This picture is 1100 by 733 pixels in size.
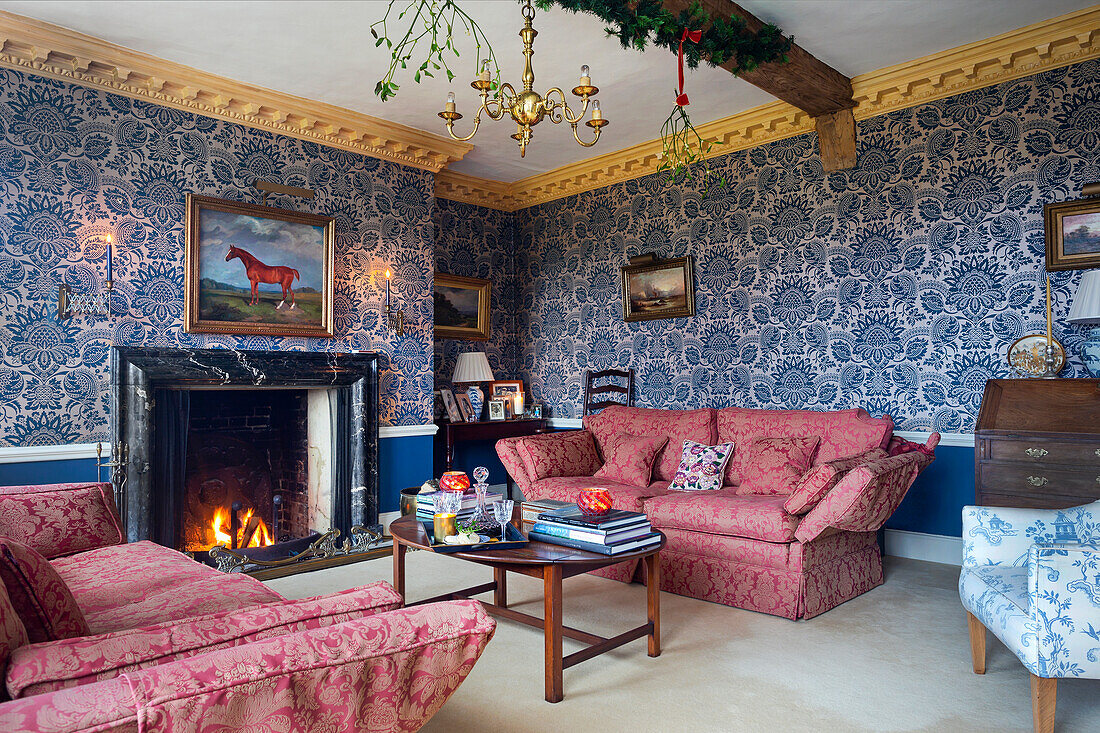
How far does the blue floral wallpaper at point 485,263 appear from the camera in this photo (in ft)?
20.7

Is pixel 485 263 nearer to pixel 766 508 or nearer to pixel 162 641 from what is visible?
pixel 766 508

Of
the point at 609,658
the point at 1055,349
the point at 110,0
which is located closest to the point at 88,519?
the point at 609,658

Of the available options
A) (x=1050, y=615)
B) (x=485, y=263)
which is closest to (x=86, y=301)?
(x=485, y=263)

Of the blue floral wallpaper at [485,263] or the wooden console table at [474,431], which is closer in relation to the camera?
the wooden console table at [474,431]

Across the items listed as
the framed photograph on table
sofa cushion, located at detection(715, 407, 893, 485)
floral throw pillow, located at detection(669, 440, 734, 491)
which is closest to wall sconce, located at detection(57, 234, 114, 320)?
the framed photograph on table

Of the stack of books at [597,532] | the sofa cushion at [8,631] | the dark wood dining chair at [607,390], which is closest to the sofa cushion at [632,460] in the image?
the dark wood dining chair at [607,390]

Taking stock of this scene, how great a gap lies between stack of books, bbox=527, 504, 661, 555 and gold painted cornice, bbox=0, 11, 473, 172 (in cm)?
339

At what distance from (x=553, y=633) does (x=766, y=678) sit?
857 mm

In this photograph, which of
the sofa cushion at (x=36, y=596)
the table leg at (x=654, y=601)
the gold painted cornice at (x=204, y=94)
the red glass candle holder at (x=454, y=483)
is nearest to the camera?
the sofa cushion at (x=36, y=596)

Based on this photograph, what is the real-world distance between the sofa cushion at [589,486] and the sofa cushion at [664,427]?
159 millimetres

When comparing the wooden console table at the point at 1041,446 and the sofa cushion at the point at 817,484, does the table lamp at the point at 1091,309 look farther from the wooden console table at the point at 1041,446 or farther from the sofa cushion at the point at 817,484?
the sofa cushion at the point at 817,484

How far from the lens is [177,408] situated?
4254 millimetres

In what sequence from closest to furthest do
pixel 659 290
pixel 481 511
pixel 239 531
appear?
1. pixel 481 511
2. pixel 239 531
3. pixel 659 290

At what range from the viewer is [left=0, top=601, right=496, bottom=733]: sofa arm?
906mm
